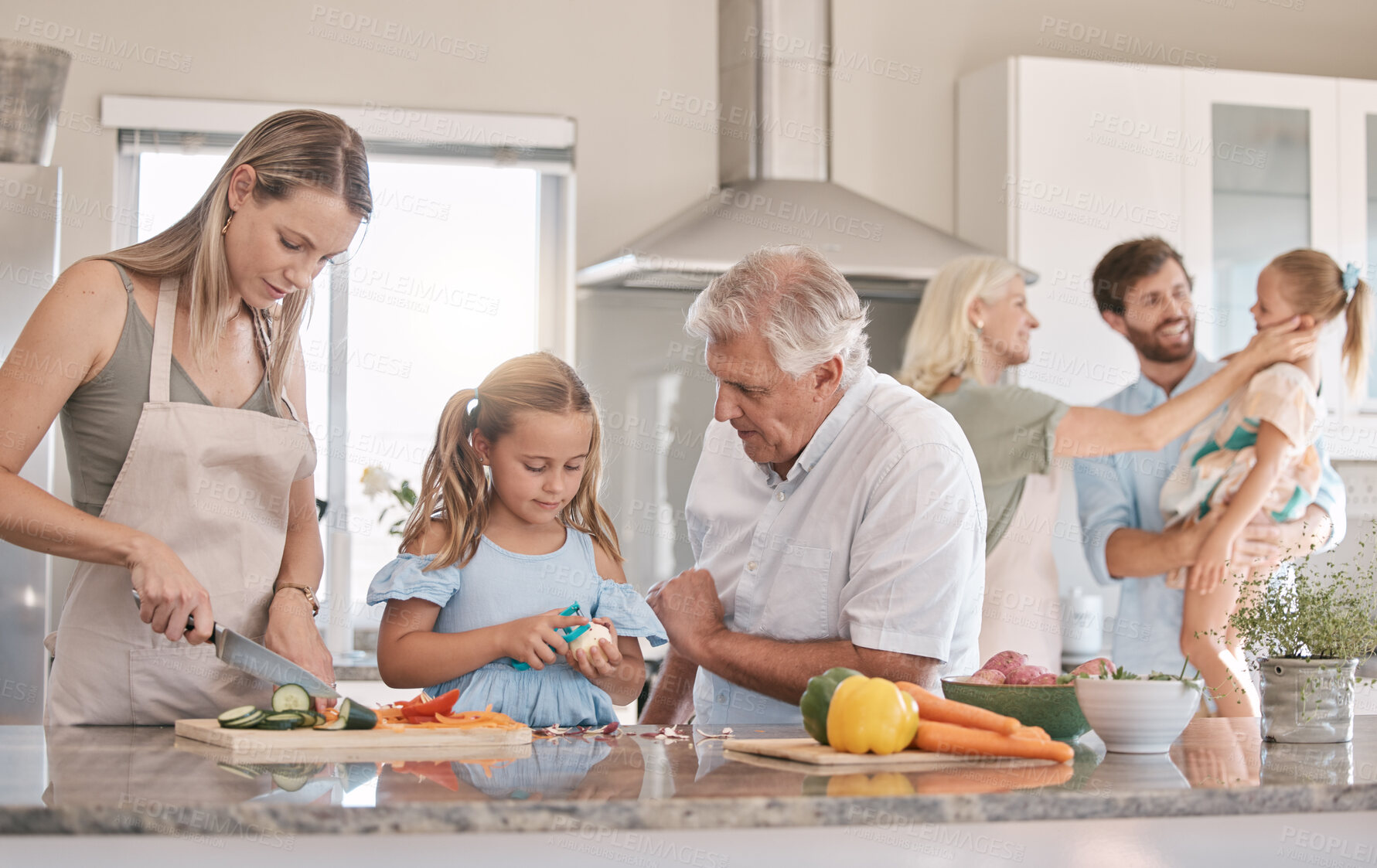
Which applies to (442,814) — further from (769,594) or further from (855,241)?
(855,241)

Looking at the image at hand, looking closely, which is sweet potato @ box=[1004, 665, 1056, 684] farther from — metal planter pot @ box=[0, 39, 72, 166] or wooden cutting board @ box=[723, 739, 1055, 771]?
metal planter pot @ box=[0, 39, 72, 166]

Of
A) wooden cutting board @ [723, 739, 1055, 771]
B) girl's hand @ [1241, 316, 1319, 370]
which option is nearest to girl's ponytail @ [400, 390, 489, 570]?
wooden cutting board @ [723, 739, 1055, 771]

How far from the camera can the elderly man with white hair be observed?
1595mm

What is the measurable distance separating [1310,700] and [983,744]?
423mm

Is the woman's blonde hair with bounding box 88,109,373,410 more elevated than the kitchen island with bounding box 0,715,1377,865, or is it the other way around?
the woman's blonde hair with bounding box 88,109,373,410

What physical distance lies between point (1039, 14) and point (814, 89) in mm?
874

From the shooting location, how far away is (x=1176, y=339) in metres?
2.94

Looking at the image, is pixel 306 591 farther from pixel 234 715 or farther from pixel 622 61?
pixel 622 61

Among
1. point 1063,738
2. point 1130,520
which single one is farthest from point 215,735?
point 1130,520

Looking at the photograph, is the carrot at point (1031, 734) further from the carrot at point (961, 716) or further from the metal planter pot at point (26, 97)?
the metal planter pot at point (26, 97)

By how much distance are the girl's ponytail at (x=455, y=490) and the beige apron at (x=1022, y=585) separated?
113cm

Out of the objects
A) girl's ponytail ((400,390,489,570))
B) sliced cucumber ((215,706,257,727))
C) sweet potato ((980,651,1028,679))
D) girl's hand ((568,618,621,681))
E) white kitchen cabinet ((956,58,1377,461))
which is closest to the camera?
sliced cucumber ((215,706,257,727))

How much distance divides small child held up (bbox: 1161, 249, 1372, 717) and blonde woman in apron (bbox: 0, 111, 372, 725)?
185 centimetres

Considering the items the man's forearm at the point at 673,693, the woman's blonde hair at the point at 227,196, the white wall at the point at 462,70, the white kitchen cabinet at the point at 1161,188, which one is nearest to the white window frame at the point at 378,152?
the white wall at the point at 462,70
